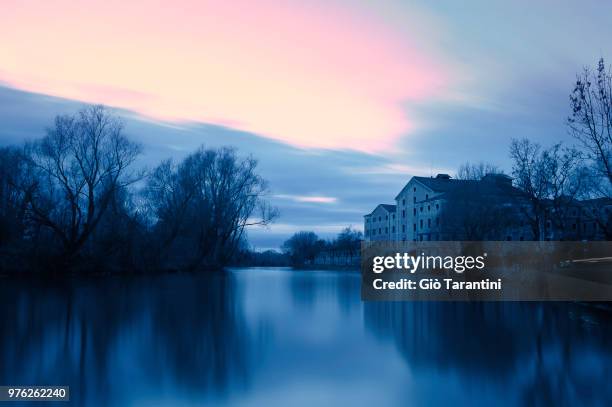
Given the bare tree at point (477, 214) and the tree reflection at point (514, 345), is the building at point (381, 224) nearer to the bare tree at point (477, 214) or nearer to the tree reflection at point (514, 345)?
the bare tree at point (477, 214)

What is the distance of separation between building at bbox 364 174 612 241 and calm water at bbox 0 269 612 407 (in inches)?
499

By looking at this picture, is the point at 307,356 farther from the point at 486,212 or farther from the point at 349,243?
the point at 349,243

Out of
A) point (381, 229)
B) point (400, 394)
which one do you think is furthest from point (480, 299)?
point (381, 229)

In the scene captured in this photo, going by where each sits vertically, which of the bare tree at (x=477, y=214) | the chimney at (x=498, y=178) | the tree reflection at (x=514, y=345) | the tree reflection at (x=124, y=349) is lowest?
the tree reflection at (x=514, y=345)

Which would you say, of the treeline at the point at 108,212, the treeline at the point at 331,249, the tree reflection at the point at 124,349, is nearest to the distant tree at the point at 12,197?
the treeline at the point at 108,212

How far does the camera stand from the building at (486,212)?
32.3 m

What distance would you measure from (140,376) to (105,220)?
134 feet

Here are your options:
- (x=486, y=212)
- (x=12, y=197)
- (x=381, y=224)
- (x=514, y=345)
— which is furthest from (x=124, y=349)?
(x=381, y=224)

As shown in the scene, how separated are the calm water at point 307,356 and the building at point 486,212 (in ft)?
41.6

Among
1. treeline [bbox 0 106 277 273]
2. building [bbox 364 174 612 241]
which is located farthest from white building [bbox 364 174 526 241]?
treeline [bbox 0 106 277 273]

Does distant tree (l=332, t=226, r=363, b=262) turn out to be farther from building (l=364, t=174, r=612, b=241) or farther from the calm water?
the calm water

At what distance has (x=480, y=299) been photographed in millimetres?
21719

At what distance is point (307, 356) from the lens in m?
9.59

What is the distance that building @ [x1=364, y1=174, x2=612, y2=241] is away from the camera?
106ft
